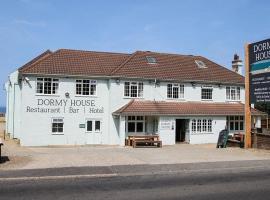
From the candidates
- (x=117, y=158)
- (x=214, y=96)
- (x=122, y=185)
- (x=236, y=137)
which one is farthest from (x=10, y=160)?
(x=214, y=96)

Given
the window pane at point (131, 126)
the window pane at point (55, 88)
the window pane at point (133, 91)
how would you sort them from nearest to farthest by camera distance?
the window pane at point (55, 88)
the window pane at point (131, 126)
the window pane at point (133, 91)

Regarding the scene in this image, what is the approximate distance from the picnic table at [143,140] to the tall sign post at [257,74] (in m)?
7.28

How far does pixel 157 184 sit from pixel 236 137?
68.2 ft

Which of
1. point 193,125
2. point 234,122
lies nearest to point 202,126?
point 193,125

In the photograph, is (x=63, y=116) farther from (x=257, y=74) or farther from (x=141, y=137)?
(x=257, y=74)

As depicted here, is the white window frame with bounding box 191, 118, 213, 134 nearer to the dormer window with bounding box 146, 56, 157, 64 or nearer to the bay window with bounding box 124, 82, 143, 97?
the bay window with bounding box 124, 82, 143, 97

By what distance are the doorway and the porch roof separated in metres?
1.57

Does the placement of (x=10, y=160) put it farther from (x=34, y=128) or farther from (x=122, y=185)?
(x=34, y=128)

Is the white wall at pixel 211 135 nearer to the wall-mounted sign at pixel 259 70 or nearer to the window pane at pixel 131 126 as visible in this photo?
the window pane at pixel 131 126

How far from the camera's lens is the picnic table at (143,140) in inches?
1266

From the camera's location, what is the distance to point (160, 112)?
3456cm

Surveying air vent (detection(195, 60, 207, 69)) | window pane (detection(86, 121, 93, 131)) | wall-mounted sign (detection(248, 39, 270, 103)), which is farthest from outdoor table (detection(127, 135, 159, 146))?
air vent (detection(195, 60, 207, 69))

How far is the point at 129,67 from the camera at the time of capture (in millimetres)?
36031

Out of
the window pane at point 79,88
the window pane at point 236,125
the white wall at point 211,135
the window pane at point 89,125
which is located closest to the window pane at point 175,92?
the white wall at point 211,135
